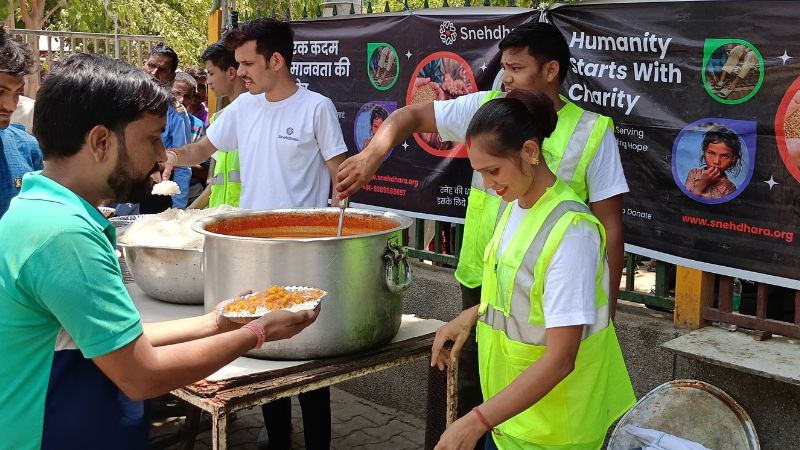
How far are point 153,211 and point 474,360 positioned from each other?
10.7 feet

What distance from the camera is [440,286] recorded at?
4453 millimetres

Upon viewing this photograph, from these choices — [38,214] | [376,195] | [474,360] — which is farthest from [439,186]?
[38,214]

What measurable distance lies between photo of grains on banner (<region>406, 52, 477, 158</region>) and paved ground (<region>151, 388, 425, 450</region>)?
1.50m

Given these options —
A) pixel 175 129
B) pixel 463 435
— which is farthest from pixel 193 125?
pixel 463 435

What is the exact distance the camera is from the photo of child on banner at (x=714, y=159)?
121 inches

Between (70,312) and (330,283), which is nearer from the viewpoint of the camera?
(70,312)

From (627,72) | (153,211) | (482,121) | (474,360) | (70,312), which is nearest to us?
(70,312)

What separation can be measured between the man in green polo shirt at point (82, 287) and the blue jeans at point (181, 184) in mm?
3873

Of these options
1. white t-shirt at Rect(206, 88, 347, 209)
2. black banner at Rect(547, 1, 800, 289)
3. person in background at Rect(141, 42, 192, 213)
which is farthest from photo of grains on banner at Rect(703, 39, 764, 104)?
person in background at Rect(141, 42, 192, 213)

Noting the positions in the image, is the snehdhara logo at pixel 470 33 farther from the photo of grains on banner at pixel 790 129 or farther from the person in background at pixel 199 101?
the person in background at pixel 199 101

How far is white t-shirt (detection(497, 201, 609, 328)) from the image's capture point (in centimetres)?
190

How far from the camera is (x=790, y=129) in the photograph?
2.95 meters

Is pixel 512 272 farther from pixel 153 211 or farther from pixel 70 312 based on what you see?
pixel 153 211

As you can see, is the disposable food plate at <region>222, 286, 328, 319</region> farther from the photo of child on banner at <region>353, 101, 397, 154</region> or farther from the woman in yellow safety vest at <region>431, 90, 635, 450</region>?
the photo of child on banner at <region>353, 101, 397, 154</region>
